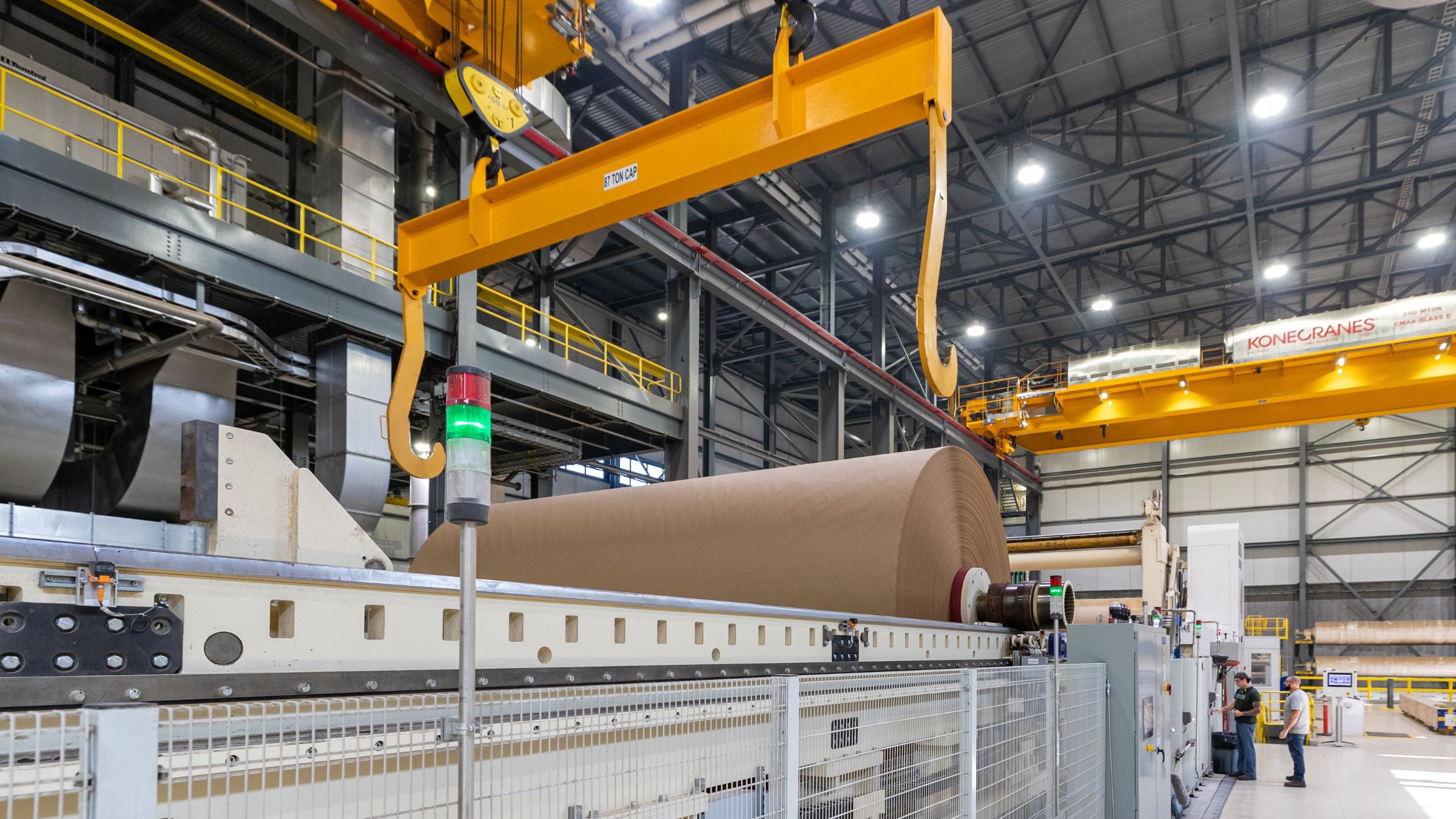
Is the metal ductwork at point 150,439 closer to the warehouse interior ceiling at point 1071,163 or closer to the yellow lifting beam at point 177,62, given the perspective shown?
the yellow lifting beam at point 177,62

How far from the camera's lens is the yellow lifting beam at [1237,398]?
14.4m

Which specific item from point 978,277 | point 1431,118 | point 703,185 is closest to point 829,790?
point 703,185

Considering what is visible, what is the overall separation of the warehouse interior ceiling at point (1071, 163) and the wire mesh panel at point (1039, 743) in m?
8.50

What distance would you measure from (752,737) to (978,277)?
19.3 m

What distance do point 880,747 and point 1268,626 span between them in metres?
28.2

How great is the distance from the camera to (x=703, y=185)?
4.96 m

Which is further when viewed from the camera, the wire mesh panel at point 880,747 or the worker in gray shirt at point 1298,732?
the worker in gray shirt at point 1298,732

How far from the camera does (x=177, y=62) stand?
34.1 feet

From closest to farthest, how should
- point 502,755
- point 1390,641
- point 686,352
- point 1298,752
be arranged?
point 502,755 → point 1298,752 → point 686,352 → point 1390,641

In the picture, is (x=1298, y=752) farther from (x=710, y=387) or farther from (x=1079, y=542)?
(x=710, y=387)


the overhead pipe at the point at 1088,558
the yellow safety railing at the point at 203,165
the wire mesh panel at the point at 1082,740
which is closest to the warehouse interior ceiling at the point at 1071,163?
the yellow safety railing at the point at 203,165

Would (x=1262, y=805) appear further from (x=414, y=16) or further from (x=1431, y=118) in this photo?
(x=1431, y=118)

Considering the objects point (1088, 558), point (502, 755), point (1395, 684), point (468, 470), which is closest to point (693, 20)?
point (1088, 558)

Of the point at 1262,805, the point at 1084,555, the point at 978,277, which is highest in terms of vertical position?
the point at 978,277
